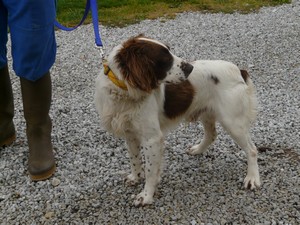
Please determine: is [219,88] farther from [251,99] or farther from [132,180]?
[132,180]

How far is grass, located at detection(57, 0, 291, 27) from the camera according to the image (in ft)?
30.0

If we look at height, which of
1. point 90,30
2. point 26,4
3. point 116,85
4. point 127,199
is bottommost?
point 90,30

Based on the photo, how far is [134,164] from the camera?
12.1ft

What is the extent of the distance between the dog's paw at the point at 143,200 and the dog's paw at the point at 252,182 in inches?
31.7

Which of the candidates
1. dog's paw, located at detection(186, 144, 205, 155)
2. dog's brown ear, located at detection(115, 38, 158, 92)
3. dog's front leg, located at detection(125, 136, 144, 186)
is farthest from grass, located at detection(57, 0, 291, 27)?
dog's brown ear, located at detection(115, 38, 158, 92)

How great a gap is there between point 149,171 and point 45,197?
88 centimetres

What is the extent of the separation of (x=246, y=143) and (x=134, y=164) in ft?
3.11

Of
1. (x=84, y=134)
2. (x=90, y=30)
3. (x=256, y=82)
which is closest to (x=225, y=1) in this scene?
(x=90, y=30)

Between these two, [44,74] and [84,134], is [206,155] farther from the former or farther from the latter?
[44,74]

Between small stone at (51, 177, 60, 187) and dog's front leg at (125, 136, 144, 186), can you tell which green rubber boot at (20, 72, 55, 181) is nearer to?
small stone at (51, 177, 60, 187)

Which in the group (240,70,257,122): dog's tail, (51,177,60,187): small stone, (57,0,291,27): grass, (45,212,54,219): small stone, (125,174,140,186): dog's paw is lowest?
(57,0,291,27): grass

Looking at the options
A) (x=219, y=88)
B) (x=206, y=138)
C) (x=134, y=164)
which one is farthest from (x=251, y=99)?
(x=134, y=164)

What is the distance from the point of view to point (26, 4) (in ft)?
10.1

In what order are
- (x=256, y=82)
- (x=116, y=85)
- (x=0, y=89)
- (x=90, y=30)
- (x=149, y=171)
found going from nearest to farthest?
(x=116, y=85) < (x=149, y=171) < (x=0, y=89) < (x=256, y=82) < (x=90, y=30)
